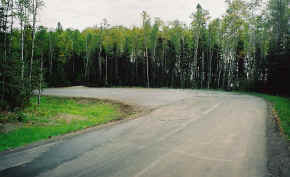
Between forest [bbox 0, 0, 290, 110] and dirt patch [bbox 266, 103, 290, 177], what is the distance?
10.9m

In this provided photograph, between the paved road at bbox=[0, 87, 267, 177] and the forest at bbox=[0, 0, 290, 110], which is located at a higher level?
the forest at bbox=[0, 0, 290, 110]

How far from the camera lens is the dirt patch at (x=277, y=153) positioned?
412 cm

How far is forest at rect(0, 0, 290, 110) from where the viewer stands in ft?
47.6

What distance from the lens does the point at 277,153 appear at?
510 centimetres

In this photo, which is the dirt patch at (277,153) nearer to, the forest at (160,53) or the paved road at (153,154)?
the paved road at (153,154)

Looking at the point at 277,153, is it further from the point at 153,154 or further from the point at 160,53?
the point at 160,53

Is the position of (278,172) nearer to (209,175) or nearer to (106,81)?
(209,175)

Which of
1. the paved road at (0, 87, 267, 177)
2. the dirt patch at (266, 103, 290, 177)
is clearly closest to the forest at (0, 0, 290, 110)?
the paved road at (0, 87, 267, 177)

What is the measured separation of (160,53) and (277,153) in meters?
41.0

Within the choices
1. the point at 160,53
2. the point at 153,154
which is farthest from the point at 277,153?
the point at 160,53

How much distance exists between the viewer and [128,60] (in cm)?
4859

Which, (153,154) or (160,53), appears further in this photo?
(160,53)

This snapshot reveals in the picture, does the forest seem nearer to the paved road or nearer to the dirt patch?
the paved road

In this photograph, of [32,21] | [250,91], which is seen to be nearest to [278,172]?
[32,21]
